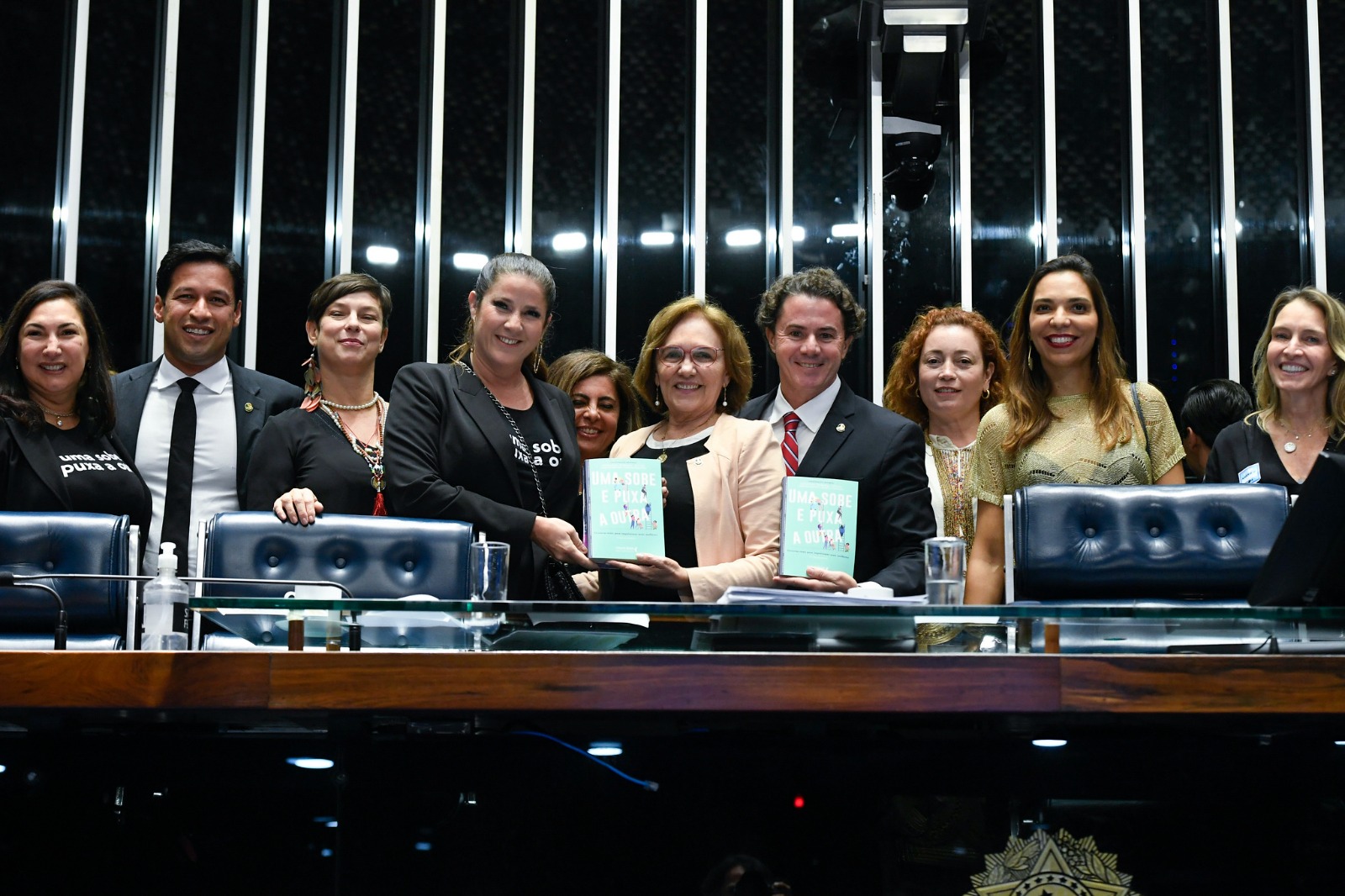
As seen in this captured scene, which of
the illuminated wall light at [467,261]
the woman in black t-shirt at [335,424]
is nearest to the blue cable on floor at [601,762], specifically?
the woman in black t-shirt at [335,424]

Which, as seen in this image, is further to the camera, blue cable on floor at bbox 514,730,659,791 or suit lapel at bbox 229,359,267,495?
suit lapel at bbox 229,359,267,495

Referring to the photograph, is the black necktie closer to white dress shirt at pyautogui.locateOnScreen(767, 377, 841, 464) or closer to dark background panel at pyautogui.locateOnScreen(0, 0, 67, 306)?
white dress shirt at pyautogui.locateOnScreen(767, 377, 841, 464)

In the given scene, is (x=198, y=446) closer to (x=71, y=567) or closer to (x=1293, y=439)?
(x=71, y=567)

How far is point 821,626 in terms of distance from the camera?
5.45 ft

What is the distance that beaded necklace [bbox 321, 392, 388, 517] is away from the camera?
3576mm

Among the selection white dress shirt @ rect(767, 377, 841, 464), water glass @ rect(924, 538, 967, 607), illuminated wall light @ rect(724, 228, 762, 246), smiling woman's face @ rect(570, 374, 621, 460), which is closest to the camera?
water glass @ rect(924, 538, 967, 607)

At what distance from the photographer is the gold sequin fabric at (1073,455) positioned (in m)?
3.43

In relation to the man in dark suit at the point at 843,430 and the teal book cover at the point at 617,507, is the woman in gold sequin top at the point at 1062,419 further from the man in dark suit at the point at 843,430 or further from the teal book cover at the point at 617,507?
the teal book cover at the point at 617,507

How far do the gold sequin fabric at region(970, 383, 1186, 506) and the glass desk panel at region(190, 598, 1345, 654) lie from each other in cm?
171

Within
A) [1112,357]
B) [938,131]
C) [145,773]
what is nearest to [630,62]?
[938,131]

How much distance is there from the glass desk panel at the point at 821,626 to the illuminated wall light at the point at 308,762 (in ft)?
0.66

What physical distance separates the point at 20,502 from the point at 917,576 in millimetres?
2136

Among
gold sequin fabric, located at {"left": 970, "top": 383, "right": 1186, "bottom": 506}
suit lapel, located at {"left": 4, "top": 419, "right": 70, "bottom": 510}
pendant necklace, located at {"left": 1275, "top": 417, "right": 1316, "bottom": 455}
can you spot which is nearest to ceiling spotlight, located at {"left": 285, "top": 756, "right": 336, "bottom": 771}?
suit lapel, located at {"left": 4, "top": 419, "right": 70, "bottom": 510}

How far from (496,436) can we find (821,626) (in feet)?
6.10
